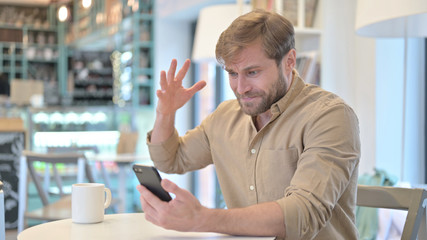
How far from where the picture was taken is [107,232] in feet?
4.27

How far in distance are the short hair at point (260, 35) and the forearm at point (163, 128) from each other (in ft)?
1.01

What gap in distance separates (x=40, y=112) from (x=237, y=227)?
592cm

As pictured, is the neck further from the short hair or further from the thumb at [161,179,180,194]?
the thumb at [161,179,180,194]

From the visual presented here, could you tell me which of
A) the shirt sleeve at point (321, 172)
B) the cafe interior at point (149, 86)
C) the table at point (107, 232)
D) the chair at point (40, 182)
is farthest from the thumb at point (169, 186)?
the chair at point (40, 182)

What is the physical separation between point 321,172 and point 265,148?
260 mm

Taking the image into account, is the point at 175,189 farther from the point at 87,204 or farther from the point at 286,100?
the point at 286,100

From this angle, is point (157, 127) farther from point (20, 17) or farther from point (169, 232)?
point (20, 17)

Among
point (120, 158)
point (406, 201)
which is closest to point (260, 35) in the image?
point (406, 201)

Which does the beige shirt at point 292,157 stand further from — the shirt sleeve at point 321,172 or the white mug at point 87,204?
the white mug at point 87,204

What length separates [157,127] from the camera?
1.73 metres

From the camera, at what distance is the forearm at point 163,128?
1.71 metres

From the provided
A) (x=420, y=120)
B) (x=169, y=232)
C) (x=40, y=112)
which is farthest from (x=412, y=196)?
(x=40, y=112)

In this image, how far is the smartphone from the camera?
4.01 feet

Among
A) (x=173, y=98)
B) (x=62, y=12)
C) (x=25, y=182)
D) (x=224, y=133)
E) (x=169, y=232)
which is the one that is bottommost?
(x=25, y=182)
